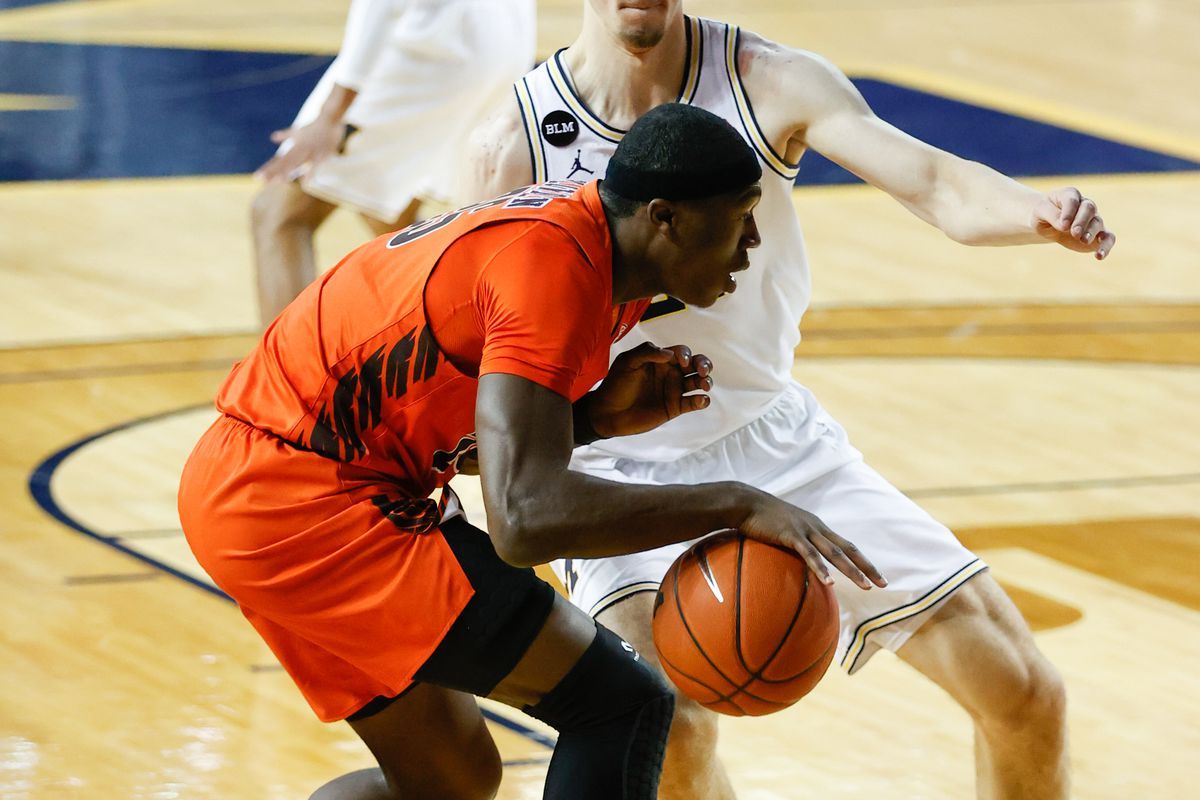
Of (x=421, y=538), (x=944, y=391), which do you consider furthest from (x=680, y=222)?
(x=944, y=391)

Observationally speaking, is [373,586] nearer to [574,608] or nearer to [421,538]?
[421,538]

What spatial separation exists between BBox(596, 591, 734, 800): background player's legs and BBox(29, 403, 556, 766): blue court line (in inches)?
29.6

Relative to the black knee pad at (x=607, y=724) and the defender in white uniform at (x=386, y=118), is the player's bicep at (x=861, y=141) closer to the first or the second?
the black knee pad at (x=607, y=724)

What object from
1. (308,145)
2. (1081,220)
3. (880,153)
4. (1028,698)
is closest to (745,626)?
(1028,698)

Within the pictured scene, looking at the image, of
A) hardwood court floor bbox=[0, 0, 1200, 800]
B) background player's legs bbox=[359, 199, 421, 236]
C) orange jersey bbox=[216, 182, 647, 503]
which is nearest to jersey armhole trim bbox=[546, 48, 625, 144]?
orange jersey bbox=[216, 182, 647, 503]

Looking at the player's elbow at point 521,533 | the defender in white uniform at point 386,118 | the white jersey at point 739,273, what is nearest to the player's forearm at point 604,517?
the player's elbow at point 521,533

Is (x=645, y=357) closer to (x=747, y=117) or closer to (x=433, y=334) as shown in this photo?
(x=433, y=334)

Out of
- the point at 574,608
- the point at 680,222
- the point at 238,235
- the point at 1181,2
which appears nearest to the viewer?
the point at 680,222

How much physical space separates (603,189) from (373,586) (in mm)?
725

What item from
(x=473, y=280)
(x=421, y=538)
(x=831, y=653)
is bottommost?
(x=831, y=653)

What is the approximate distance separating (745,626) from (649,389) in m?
0.47

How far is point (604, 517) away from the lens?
2.81 metres

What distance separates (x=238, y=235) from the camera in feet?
29.7

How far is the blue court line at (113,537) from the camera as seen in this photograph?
4.45 m
